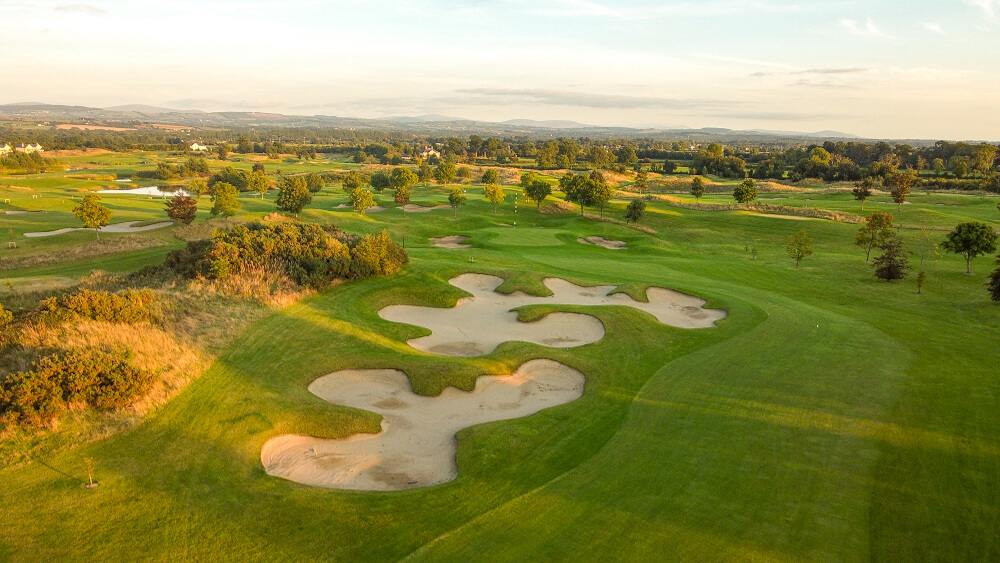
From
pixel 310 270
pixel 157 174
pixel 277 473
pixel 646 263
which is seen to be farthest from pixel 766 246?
pixel 157 174

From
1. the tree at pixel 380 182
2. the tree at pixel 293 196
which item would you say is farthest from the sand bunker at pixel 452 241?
the tree at pixel 380 182

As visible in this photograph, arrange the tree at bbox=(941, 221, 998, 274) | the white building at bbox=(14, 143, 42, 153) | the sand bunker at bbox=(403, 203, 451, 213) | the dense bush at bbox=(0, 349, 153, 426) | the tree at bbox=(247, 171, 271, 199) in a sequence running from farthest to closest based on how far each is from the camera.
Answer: the white building at bbox=(14, 143, 42, 153) < the tree at bbox=(247, 171, 271, 199) < the sand bunker at bbox=(403, 203, 451, 213) < the tree at bbox=(941, 221, 998, 274) < the dense bush at bbox=(0, 349, 153, 426)

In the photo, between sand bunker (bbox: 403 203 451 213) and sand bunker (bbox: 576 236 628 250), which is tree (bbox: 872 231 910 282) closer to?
sand bunker (bbox: 576 236 628 250)

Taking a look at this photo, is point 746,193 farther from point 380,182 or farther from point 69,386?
point 69,386

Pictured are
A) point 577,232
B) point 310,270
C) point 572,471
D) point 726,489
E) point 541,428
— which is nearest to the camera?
point 726,489

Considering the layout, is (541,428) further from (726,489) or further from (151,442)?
(151,442)

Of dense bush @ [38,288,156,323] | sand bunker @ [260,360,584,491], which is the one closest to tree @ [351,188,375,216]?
dense bush @ [38,288,156,323]
